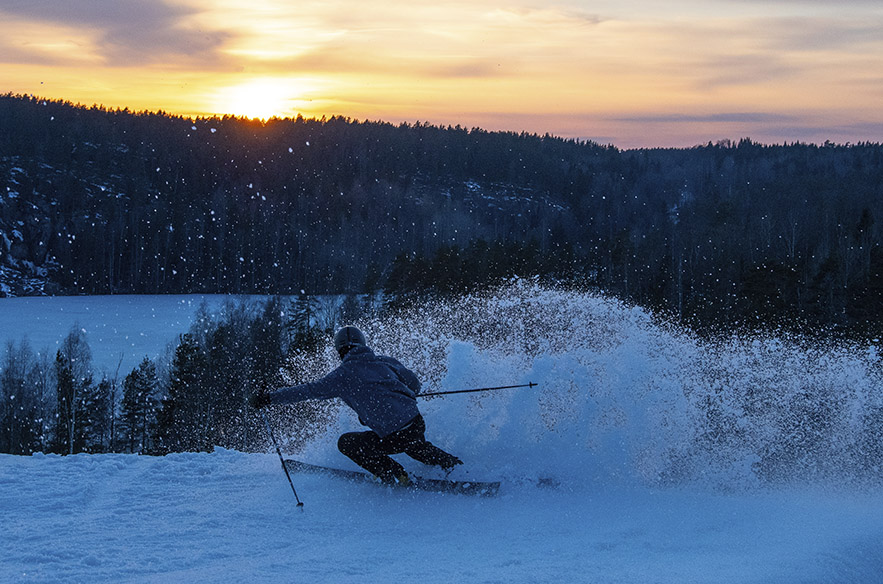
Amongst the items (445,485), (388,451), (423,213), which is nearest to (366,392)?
(388,451)

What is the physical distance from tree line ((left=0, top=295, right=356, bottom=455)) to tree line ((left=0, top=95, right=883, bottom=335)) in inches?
377

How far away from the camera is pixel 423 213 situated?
114 metres

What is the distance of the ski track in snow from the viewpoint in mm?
4855

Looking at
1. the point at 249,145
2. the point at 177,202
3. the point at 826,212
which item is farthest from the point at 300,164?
the point at 826,212

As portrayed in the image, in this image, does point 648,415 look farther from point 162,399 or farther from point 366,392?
point 162,399

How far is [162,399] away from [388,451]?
4336cm

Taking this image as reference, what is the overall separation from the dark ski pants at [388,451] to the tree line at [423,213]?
35825mm

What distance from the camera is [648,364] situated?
24.8 ft

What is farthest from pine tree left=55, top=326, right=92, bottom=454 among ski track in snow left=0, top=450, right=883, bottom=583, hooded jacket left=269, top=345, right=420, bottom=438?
hooded jacket left=269, top=345, right=420, bottom=438

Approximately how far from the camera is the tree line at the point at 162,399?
42.6 m

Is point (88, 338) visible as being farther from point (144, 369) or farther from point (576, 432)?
point (576, 432)

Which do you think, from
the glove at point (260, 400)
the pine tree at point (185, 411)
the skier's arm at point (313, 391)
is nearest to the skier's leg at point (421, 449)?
the skier's arm at point (313, 391)

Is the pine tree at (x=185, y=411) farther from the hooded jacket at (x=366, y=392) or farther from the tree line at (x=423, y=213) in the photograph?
the hooded jacket at (x=366, y=392)

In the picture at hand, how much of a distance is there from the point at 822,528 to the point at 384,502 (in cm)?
322
